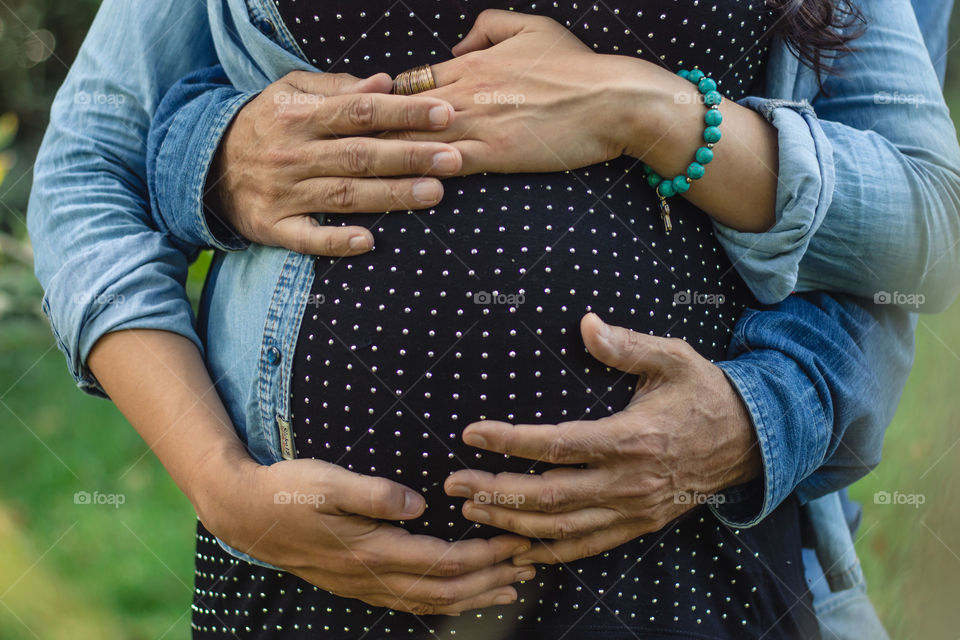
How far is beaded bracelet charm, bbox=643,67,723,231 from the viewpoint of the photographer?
0.90 m

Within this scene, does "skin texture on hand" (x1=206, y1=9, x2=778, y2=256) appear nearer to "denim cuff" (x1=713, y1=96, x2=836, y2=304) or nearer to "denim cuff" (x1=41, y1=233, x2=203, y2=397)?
"denim cuff" (x1=713, y1=96, x2=836, y2=304)

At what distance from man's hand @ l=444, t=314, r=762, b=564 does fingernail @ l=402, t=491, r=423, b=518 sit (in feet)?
0.14

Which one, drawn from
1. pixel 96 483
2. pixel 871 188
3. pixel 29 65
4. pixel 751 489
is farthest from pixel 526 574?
pixel 29 65

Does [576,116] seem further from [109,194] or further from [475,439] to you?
[109,194]

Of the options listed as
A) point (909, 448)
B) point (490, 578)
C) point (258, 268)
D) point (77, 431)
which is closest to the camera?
point (490, 578)

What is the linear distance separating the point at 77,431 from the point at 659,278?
8.14ft

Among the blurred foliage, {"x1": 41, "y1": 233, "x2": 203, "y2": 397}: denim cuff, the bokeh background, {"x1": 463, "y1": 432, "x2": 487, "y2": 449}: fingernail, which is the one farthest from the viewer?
the blurred foliage

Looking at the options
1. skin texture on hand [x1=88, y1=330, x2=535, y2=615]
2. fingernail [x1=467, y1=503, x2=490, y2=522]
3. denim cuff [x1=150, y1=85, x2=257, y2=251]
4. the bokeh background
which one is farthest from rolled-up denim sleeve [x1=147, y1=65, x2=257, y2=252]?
the bokeh background

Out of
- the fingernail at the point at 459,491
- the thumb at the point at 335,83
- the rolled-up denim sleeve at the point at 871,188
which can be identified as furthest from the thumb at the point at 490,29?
the fingernail at the point at 459,491

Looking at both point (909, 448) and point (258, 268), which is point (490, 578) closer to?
point (258, 268)

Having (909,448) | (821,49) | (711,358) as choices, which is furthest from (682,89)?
(909,448)

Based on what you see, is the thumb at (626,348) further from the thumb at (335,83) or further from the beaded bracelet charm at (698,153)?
the thumb at (335,83)

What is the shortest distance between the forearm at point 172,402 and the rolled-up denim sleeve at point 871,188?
27.5 inches

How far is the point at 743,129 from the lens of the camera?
926 millimetres
